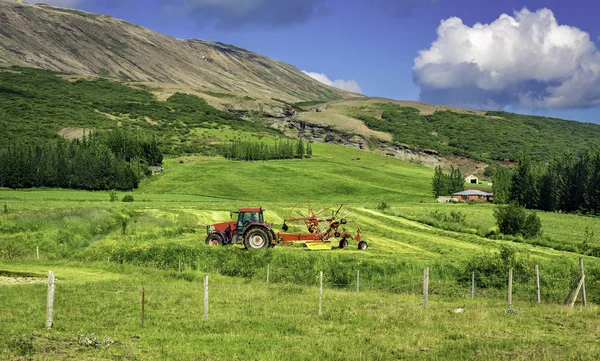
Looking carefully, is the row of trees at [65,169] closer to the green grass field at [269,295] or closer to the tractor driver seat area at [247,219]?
the green grass field at [269,295]

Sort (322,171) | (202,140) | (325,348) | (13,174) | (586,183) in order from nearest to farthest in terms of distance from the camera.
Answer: (325,348)
(13,174)
(586,183)
(322,171)
(202,140)

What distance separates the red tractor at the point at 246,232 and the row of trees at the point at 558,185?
86.5 metres

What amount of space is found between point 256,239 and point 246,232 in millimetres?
927

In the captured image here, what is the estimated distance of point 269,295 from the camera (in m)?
25.6

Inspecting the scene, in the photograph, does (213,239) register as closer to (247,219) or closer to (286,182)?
(247,219)

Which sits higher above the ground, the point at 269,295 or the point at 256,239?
the point at 256,239

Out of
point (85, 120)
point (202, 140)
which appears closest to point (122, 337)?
point (202, 140)

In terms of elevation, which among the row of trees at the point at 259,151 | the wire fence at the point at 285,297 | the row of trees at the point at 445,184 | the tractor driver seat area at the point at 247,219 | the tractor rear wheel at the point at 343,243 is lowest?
the wire fence at the point at 285,297

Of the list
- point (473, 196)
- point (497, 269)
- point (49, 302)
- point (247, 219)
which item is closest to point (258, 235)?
point (247, 219)

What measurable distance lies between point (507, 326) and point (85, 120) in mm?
198847

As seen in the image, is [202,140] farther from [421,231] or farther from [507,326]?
[507,326]

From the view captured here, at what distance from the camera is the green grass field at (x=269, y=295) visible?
1573 cm

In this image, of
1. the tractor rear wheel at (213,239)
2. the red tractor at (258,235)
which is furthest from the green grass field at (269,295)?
the tractor rear wheel at (213,239)

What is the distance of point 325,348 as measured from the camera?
1566 cm
